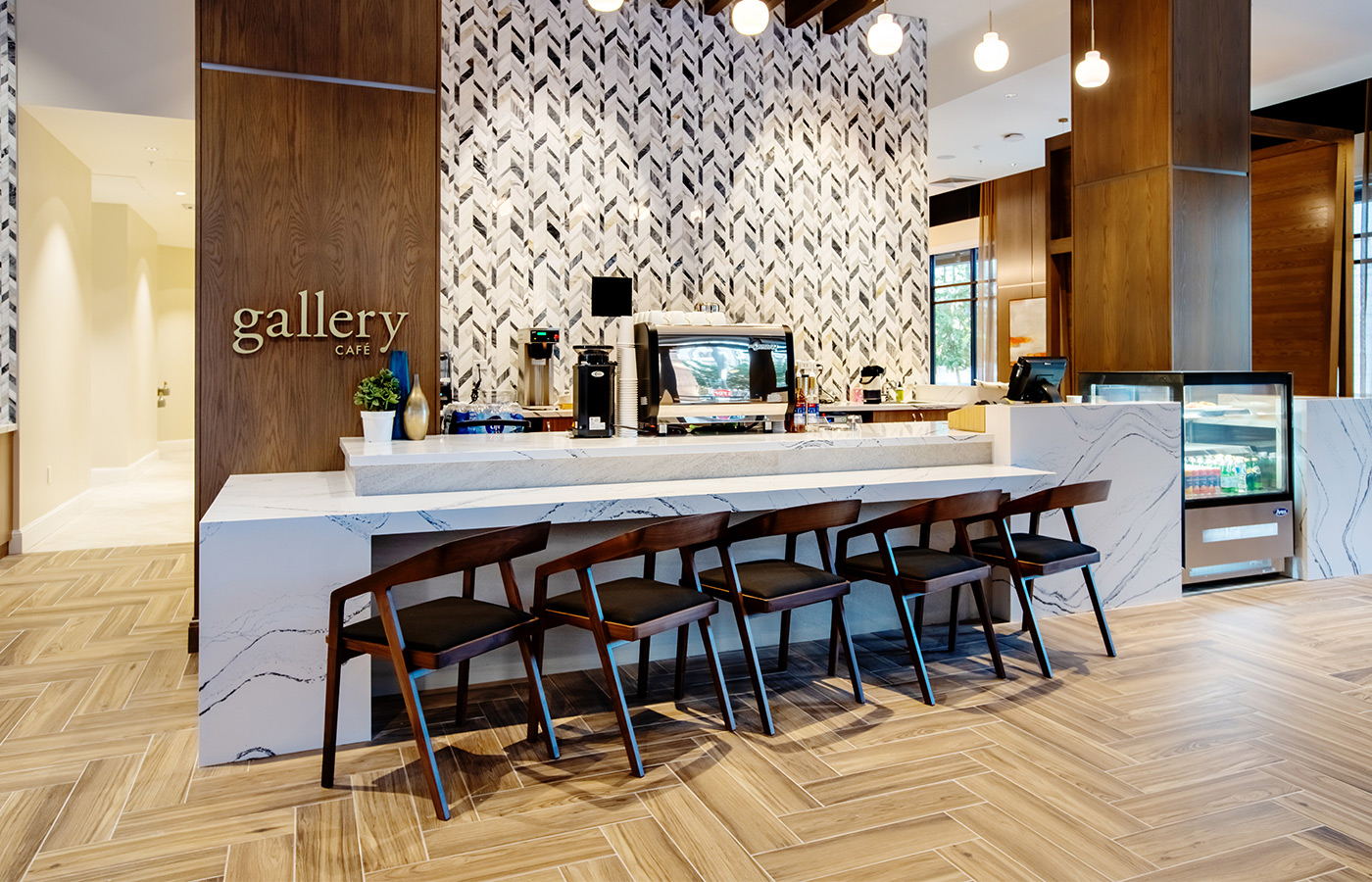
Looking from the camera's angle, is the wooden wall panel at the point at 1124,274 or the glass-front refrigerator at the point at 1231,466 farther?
the wooden wall panel at the point at 1124,274

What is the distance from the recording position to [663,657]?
4.06 meters

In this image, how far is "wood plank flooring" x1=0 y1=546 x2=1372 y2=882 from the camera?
233 centimetres

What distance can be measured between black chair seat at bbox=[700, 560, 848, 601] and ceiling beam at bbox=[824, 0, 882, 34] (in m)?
4.85

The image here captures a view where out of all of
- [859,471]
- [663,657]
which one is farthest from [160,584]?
[859,471]

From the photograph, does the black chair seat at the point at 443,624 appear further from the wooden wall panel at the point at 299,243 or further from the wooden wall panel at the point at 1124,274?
the wooden wall panel at the point at 1124,274

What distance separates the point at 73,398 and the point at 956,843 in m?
8.47

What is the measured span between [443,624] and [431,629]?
0.16 ft

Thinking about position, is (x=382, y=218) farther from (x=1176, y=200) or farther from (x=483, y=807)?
(x=1176, y=200)

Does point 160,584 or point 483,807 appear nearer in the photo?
point 483,807

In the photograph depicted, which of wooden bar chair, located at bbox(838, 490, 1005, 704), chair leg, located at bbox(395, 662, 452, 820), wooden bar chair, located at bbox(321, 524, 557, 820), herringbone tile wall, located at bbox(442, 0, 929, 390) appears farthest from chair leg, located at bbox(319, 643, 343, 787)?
herringbone tile wall, located at bbox(442, 0, 929, 390)

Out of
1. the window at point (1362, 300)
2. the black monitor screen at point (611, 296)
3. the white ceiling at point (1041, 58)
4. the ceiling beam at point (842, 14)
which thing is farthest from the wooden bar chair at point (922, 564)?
the window at point (1362, 300)

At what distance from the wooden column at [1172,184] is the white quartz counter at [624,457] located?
1984mm

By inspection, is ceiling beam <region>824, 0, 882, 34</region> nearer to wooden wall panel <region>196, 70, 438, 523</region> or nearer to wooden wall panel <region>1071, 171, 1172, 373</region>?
wooden wall panel <region>1071, 171, 1172, 373</region>

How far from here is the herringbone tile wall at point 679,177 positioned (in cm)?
643
